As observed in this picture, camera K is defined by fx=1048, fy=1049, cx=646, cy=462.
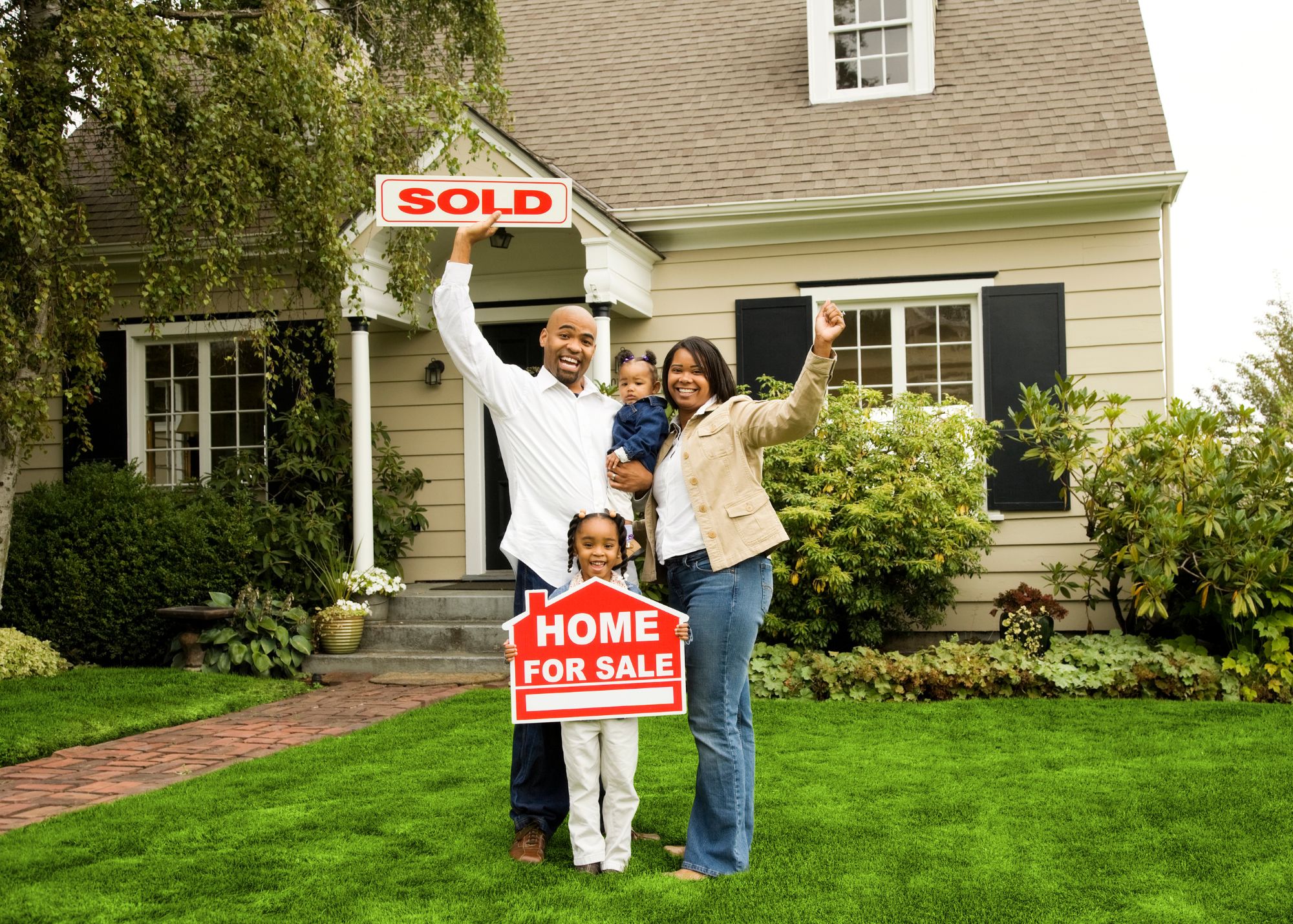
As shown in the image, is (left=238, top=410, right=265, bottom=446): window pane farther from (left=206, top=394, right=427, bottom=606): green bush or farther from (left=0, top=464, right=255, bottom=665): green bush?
(left=0, top=464, right=255, bottom=665): green bush

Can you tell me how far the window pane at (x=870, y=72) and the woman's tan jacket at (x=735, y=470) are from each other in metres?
7.34

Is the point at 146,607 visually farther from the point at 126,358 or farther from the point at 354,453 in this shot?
the point at 126,358

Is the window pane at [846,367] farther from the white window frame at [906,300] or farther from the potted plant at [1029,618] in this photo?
the potted plant at [1029,618]

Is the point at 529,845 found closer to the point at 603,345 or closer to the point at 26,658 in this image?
the point at 603,345

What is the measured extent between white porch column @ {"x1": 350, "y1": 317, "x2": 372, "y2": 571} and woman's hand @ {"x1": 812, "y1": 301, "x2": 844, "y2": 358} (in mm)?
5781

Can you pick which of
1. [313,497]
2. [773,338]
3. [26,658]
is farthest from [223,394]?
[773,338]

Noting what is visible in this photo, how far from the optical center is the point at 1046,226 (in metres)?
8.14

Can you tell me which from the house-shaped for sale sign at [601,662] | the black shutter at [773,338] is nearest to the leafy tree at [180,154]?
the black shutter at [773,338]

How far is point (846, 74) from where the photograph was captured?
31.6ft

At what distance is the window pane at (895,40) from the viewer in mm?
9531

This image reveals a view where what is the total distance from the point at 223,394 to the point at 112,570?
7.28 feet

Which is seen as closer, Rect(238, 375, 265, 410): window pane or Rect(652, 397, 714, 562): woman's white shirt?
Rect(652, 397, 714, 562): woman's white shirt

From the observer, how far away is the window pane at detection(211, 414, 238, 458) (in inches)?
369

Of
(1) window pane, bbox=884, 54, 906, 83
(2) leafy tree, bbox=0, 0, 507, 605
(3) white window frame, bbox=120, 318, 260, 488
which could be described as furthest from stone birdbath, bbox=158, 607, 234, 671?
(1) window pane, bbox=884, 54, 906, 83
